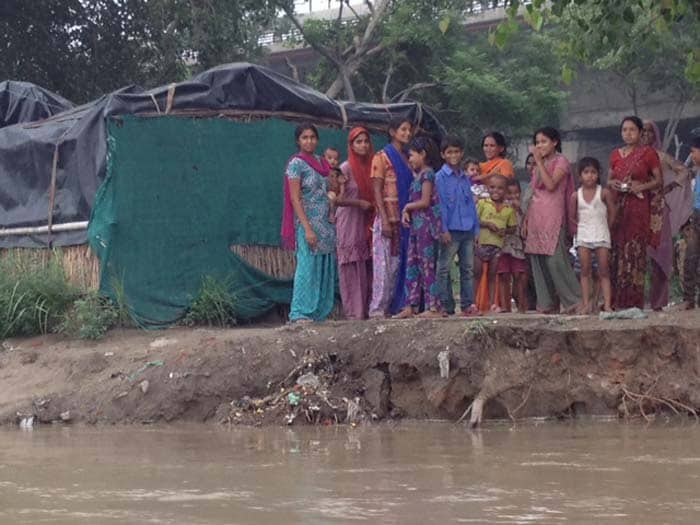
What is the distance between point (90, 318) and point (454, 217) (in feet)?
9.24

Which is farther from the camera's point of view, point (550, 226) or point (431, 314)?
point (550, 226)

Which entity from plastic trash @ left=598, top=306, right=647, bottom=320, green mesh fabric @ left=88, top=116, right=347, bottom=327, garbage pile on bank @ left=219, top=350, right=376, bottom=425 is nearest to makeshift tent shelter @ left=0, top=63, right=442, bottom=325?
green mesh fabric @ left=88, top=116, right=347, bottom=327

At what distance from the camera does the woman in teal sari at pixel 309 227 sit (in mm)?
8750

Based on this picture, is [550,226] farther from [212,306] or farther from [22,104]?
[22,104]

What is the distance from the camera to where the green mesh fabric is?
9555 millimetres

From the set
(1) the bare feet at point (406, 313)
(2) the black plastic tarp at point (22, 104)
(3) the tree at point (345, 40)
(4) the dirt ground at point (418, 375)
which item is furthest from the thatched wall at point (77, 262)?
(3) the tree at point (345, 40)

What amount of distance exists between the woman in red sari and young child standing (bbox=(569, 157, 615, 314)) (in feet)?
0.32

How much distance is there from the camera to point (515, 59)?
20.5 m

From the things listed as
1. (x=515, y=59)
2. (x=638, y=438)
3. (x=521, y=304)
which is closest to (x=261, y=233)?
(x=521, y=304)

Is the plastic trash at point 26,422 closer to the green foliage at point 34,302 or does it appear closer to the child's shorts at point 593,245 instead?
the green foliage at point 34,302

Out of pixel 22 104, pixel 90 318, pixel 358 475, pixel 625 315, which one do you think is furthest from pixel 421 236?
pixel 22 104

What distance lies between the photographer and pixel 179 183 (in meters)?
9.80

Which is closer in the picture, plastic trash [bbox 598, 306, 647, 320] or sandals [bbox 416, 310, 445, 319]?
plastic trash [bbox 598, 306, 647, 320]

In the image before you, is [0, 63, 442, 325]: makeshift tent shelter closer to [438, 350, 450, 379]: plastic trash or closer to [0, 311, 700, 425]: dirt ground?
[0, 311, 700, 425]: dirt ground
